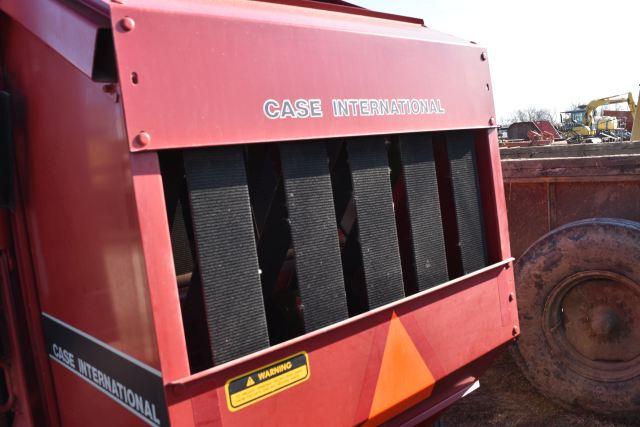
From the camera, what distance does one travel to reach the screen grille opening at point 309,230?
1679mm

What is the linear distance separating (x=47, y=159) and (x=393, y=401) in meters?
1.42

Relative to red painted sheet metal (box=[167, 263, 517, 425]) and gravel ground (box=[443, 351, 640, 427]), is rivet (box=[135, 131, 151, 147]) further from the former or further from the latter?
gravel ground (box=[443, 351, 640, 427])

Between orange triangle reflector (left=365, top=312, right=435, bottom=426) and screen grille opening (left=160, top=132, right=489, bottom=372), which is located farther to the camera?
orange triangle reflector (left=365, top=312, right=435, bottom=426)

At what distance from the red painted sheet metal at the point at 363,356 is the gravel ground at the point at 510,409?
1.09 meters

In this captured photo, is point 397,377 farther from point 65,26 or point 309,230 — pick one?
point 65,26

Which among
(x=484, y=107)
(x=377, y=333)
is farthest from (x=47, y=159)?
(x=484, y=107)

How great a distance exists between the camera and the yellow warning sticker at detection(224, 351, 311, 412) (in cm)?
168

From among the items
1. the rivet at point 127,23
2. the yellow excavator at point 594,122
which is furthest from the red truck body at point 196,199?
the yellow excavator at point 594,122

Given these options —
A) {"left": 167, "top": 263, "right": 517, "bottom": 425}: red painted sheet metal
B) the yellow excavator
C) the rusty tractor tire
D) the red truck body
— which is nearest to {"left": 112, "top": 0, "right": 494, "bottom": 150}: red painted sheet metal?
the red truck body

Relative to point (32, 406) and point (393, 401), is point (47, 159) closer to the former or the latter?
point (32, 406)

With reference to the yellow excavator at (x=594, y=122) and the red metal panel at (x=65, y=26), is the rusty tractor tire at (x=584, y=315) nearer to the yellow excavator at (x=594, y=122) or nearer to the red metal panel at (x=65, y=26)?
the red metal panel at (x=65, y=26)

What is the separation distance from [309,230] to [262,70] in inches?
20.1

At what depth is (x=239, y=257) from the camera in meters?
1.71

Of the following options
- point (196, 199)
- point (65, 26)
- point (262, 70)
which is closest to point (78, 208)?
point (196, 199)
